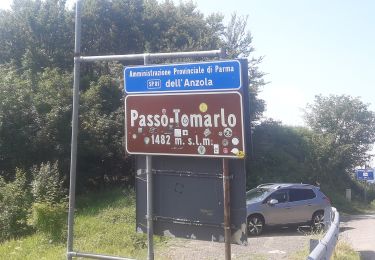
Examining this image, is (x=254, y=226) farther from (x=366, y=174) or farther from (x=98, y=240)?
→ (x=366, y=174)

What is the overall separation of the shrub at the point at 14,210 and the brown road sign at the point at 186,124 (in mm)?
9248

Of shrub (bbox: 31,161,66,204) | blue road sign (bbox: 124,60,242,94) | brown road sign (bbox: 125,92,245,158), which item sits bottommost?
shrub (bbox: 31,161,66,204)

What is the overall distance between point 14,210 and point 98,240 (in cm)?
372

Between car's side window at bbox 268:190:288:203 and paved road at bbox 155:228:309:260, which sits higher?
car's side window at bbox 268:190:288:203

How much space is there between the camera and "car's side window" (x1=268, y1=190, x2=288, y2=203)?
15586 millimetres

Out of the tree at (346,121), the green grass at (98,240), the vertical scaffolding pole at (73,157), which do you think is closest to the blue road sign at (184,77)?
the vertical scaffolding pole at (73,157)

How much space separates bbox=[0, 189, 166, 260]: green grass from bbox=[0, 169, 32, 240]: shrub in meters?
1.05

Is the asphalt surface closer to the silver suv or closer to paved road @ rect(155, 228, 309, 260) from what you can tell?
paved road @ rect(155, 228, 309, 260)

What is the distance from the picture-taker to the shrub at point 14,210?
544 inches


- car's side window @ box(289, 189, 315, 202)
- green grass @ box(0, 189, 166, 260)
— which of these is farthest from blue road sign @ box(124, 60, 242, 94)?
car's side window @ box(289, 189, 315, 202)

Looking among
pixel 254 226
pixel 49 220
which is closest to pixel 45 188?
pixel 49 220

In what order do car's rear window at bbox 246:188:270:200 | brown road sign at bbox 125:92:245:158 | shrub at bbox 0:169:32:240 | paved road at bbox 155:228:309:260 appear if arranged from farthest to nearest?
car's rear window at bbox 246:188:270:200, shrub at bbox 0:169:32:240, paved road at bbox 155:228:309:260, brown road sign at bbox 125:92:245:158

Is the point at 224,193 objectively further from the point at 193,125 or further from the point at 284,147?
the point at 284,147

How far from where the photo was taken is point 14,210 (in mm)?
14102
